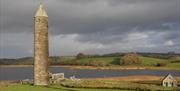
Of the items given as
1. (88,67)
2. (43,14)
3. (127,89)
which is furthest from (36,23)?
(88,67)

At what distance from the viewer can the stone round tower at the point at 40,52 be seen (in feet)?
139

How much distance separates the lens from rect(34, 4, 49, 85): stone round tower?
42250 mm

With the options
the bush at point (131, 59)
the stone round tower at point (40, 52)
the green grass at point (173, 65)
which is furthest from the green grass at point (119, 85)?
the bush at point (131, 59)

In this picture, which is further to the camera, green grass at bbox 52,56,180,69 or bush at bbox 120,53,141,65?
bush at bbox 120,53,141,65

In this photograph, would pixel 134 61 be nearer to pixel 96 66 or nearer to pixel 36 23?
pixel 96 66

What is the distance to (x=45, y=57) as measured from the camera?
1674 inches

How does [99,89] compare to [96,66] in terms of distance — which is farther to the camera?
[96,66]

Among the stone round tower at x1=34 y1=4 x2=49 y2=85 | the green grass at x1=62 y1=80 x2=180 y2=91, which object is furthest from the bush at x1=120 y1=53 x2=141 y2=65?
the stone round tower at x1=34 y1=4 x2=49 y2=85

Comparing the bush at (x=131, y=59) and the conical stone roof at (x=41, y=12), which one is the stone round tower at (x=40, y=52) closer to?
the conical stone roof at (x=41, y=12)

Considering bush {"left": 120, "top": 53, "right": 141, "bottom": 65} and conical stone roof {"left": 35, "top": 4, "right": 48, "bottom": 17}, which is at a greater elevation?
conical stone roof {"left": 35, "top": 4, "right": 48, "bottom": 17}

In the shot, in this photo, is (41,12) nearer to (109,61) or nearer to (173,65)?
(173,65)

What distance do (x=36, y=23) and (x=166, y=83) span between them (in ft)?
56.5

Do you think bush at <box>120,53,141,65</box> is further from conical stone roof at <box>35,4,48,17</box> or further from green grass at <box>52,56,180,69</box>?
conical stone roof at <box>35,4,48,17</box>

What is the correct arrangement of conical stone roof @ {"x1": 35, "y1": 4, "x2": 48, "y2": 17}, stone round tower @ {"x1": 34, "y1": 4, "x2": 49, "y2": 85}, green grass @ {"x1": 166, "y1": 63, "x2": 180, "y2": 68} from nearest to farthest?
stone round tower @ {"x1": 34, "y1": 4, "x2": 49, "y2": 85} → conical stone roof @ {"x1": 35, "y1": 4, "x2": 48, "y2": 17} → green grass @ {"x1": 166, "y1": 63, "x2": 180, "y2": 68}
